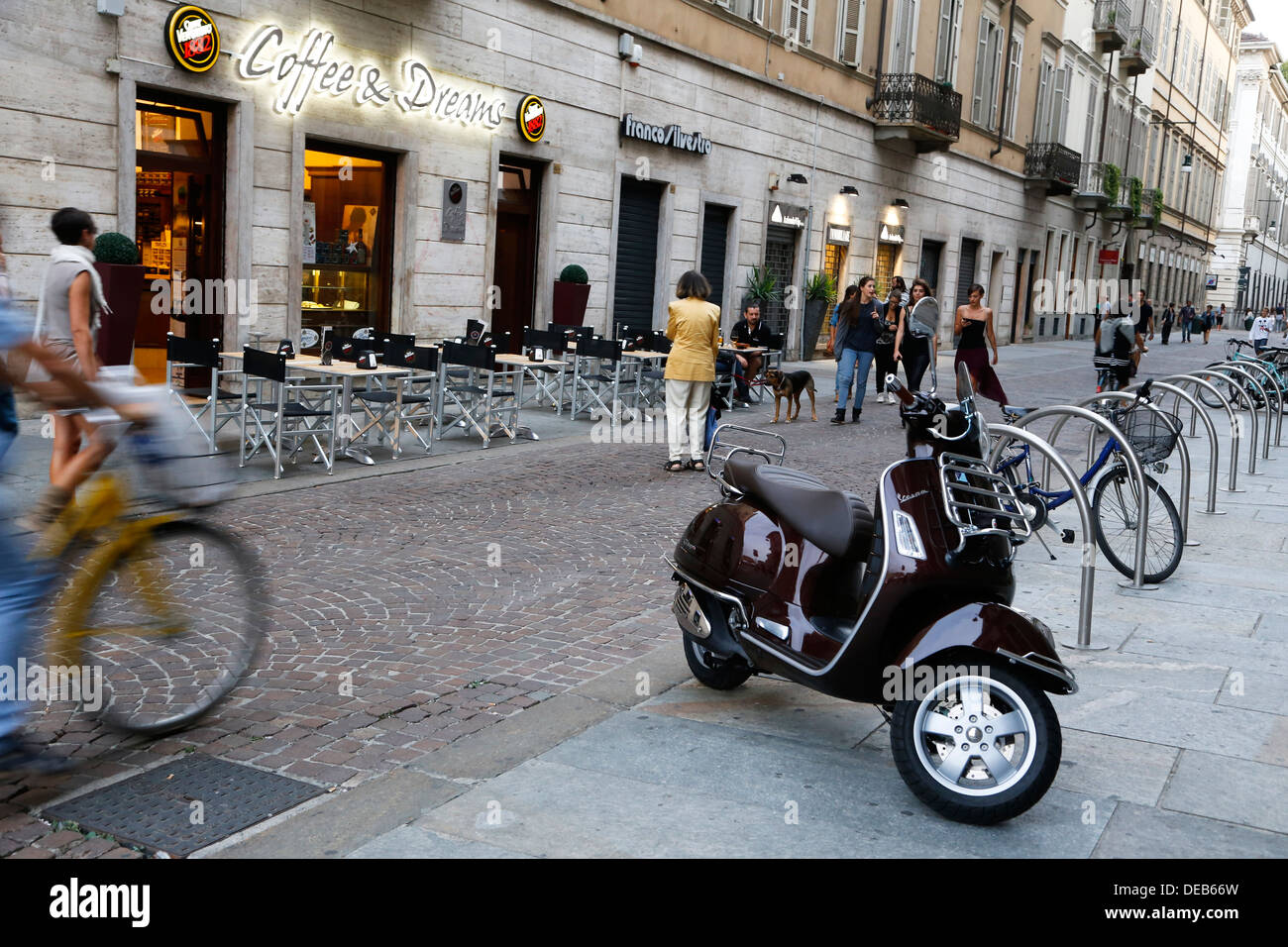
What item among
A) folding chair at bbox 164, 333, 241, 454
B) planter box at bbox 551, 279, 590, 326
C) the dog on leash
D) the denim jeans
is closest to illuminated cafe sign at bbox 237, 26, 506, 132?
planter box at bbox 551, 279, 590, 326

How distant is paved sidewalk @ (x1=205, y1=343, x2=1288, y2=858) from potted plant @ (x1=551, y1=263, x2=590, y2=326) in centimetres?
1198

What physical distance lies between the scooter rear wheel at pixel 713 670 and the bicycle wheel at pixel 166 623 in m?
1.69

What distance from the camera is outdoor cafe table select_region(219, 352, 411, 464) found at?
1024cm

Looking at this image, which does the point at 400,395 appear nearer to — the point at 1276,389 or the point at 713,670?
the point at 713,670

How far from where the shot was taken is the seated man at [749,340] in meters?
16.0

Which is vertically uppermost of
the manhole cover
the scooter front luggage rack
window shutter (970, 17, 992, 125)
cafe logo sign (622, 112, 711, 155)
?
window shutter (970, 17, 992, 125)

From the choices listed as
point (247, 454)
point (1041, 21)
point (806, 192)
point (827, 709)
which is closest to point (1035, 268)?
point (1041, 21)

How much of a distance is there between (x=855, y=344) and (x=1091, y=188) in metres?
31.9

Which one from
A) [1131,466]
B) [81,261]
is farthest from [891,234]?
[81,261]

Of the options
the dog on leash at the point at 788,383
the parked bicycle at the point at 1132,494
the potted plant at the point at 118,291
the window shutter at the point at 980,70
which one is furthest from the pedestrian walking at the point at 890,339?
the window shutter at the point at 980,70

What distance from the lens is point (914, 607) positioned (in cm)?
402

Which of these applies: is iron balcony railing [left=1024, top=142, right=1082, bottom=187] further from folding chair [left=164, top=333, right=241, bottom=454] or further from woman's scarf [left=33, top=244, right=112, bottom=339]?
woman's scarf [left=33, top=244, right=112, bottom=339]
